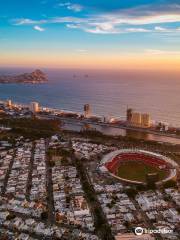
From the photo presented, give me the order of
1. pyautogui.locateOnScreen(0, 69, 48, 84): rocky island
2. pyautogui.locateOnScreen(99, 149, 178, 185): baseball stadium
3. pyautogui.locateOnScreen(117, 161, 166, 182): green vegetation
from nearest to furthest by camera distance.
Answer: pyautogui.locateOnScreen(99, 149, 178, 185): baseball stadium
pyautogui.locateOnScreen(117, 161, 166, 182): green vegetation
pyautogui.locateOnScreen(0, 69, 48, 84): rocky island

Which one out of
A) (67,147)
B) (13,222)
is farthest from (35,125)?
(13,222)

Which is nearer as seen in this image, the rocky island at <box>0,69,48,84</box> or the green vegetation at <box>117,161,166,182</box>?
the green vegetation at <box>117,161,166,182</box>

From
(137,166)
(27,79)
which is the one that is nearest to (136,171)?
(137,166)

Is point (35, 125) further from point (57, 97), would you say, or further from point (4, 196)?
point (57, 97)

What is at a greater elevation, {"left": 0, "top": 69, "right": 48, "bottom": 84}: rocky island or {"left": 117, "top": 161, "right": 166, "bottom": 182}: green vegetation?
{"left": 0, "top": 69, "right": 48, "bottom": 84}: rocky island

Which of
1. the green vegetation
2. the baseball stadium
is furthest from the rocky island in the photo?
the green vegetation

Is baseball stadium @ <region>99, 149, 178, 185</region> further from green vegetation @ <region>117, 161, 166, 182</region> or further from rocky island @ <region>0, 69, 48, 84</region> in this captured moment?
rocky island @ <region>0, 69, 48, 84</region>

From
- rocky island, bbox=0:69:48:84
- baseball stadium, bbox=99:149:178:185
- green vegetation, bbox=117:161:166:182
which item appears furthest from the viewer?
rocky island, bbox=0:69:48:84

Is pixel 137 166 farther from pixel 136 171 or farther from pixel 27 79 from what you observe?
pixel 27 79
